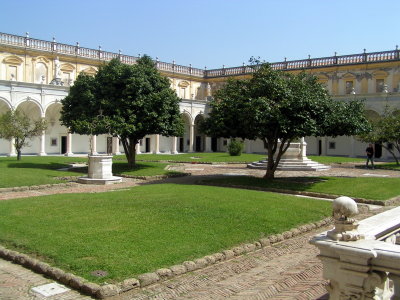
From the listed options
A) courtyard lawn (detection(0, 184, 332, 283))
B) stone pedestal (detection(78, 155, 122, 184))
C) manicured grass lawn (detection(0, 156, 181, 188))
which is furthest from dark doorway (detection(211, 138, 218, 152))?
courtyard lawn (detection(0, 184, 332, 283))

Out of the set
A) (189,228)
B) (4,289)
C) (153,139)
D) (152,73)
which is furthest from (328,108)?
(153,139)

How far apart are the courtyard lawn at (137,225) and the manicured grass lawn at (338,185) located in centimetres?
278

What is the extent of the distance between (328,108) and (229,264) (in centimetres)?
1136

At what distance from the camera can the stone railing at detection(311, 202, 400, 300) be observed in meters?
3.59

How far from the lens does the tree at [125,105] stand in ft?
76.2

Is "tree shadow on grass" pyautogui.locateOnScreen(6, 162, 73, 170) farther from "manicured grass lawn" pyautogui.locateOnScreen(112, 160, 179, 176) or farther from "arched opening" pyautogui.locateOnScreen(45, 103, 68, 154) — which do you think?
"arched opening" pyautogui.locateOnScreen(45, 103, 68, 154)

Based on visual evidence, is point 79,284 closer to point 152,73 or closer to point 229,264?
point 229,264

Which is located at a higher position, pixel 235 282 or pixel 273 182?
pixel 273 182

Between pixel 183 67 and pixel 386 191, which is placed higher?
pixel 183 67

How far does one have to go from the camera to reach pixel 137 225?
8.81 meters

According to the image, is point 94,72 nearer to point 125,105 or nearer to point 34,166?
point 34,166

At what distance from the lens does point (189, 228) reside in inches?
342

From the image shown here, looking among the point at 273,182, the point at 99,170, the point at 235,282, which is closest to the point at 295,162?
the point at 273,182

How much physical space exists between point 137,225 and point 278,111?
9.00 m
